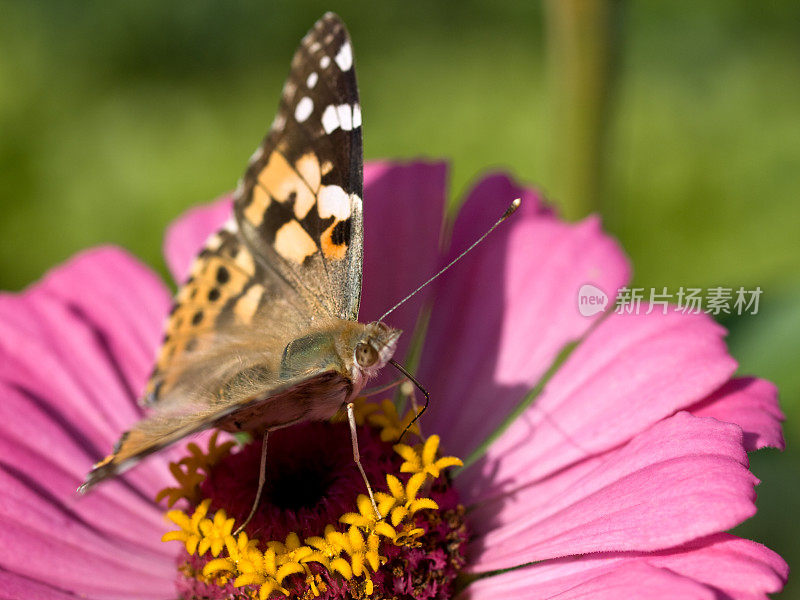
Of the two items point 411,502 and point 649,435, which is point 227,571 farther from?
point 649,435

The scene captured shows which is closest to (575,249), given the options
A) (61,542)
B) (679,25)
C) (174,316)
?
(174,316)

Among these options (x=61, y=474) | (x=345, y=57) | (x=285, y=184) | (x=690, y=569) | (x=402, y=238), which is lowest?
(x=61, y=474)

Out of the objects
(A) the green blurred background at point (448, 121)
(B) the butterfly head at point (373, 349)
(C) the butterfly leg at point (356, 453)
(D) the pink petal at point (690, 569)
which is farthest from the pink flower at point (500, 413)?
(A) the green blurred background at point (448, 121)

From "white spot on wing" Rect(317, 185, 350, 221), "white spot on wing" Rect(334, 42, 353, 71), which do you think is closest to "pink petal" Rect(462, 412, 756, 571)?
"white spot on wing" Rect(317, 185, 350, 221)

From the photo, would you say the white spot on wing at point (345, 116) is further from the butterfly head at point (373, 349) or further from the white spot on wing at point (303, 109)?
the butterfly head at point (373, 349)

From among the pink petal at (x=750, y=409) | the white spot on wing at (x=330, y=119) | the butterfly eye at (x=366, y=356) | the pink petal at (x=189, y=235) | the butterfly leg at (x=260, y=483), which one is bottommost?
the butterfly leg at (x=260, y=483)

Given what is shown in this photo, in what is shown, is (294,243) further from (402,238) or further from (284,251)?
(402,238)

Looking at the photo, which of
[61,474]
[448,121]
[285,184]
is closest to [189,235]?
[285,184]
